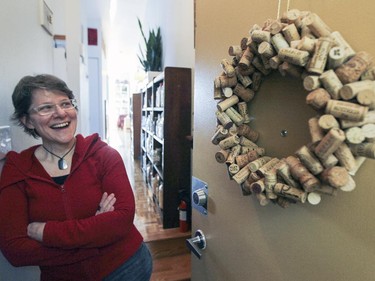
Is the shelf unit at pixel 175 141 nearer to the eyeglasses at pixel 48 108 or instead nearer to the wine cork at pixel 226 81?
the eyeglasses at pixel 48 108

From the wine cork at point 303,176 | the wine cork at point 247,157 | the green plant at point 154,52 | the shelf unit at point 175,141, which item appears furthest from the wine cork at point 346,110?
the green plant at point 154,52

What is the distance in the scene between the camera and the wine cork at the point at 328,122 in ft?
1.31

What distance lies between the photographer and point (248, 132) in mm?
636

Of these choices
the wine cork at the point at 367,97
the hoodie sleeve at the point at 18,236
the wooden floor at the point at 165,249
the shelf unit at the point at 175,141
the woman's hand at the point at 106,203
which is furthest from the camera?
the shelf unit at the point at 175,141

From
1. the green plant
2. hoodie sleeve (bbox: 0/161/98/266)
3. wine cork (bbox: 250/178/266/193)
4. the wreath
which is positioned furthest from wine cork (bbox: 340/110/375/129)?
the green plant

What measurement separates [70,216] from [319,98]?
887mm

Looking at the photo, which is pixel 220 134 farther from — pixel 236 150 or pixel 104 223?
pixel 104 223

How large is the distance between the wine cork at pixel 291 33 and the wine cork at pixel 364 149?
0.22 m

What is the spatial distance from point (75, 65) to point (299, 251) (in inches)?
83.5

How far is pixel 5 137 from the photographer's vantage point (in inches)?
36.9

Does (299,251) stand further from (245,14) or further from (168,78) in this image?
(168,78)

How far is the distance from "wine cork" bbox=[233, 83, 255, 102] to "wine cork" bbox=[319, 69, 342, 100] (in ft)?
0.76

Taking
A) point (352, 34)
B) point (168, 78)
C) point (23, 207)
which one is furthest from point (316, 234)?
point (168, 78)

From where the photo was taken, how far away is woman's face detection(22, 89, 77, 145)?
3.01ft
